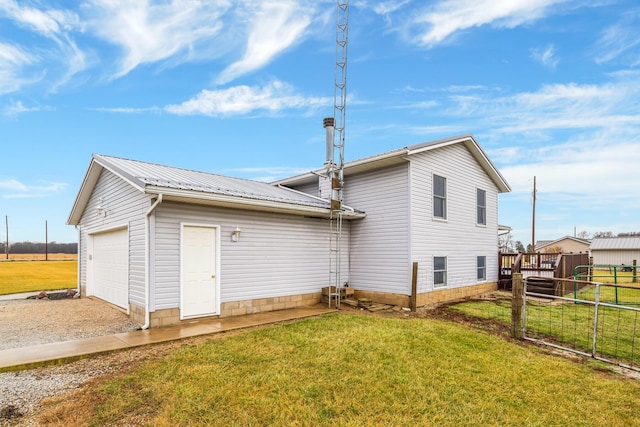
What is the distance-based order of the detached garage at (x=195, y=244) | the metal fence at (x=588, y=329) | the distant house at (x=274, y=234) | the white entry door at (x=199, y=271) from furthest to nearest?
the white entry door at (x=199, y=271)
the distant house at (x=274, y=234)
the detached garage at (x=195, y=244)
the metal fence at (x=588, y=329)

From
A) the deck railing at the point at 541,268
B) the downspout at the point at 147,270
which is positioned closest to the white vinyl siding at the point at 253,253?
the downspout at the point at 147,270

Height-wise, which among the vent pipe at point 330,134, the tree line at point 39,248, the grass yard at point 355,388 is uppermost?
the vent pipe at point 330,134

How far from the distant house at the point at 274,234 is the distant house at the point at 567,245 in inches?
1529

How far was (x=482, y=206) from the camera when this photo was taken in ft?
44.4

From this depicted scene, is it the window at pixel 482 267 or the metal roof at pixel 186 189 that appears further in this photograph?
the window at pixel 482 267

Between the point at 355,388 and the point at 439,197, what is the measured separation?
836 centimetres

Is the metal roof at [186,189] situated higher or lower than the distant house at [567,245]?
higher

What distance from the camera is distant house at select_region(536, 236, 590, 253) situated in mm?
42781

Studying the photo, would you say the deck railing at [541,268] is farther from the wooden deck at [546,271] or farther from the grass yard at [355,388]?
the grass yard at [355,388]

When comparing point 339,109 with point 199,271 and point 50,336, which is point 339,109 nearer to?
point 199,271

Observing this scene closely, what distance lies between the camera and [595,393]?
412 centimetres

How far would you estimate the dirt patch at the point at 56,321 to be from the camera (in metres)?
6.43

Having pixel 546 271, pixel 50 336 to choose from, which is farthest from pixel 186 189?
pixel 546 271

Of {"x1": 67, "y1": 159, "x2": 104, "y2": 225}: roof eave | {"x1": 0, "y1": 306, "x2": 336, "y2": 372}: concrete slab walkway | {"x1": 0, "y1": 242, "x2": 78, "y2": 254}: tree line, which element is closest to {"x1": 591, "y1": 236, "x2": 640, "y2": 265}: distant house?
{"x1": 0, "y1": 306, "x2": 336, "y2": 372}: concrete slab walkway
